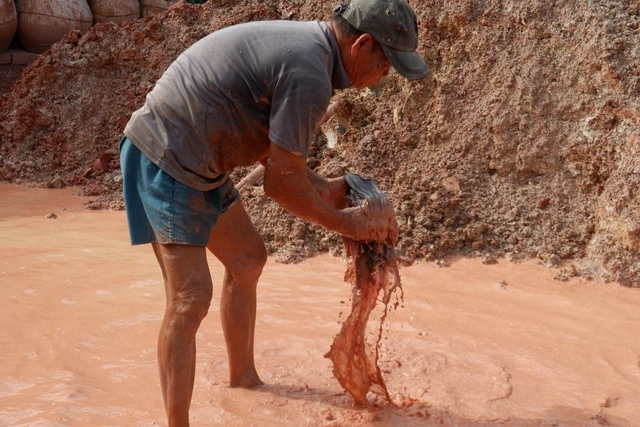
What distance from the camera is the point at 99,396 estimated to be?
2.95 meters

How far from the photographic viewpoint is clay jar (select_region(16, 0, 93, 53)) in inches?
363

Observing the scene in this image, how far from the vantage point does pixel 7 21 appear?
9062mm

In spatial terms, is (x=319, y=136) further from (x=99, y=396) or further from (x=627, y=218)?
(x=99, y=396)

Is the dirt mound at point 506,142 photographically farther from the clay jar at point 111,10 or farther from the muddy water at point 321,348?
the clay jar at point 111,10

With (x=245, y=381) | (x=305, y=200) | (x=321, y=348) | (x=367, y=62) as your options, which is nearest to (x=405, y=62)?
(x=367, y=62)

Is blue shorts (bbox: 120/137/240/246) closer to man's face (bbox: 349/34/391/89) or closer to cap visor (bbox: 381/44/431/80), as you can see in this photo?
man's face (bbox: 349/34/391/89)

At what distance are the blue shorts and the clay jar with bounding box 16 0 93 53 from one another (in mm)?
7697

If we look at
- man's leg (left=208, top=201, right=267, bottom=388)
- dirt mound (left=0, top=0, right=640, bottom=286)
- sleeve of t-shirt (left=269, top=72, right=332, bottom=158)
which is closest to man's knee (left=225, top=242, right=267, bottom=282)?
man's leg (left=208, top=201, right=267, bottom=388)

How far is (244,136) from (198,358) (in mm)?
1355

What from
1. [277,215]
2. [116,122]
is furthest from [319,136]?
[116,122]

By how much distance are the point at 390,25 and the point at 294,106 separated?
0.43 meters

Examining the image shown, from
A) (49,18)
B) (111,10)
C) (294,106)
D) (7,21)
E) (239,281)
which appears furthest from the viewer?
(111,10)

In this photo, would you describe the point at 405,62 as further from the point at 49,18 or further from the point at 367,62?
the point at 49,18

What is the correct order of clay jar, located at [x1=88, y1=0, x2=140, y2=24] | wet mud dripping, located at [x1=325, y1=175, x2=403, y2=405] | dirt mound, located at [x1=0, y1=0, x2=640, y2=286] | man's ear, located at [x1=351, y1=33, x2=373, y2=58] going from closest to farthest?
man's ear, located at [x1=351, y1=33, x2=373, y2=58] < wet mud dripping, located at [x1=325, y1=175, x2=403, y2=405] < dirt mound, located at [x1=0, y1=0, x2=640, y2=286] < clay jar, located at [x1=88, y1=0, x2=140, y2=24]
